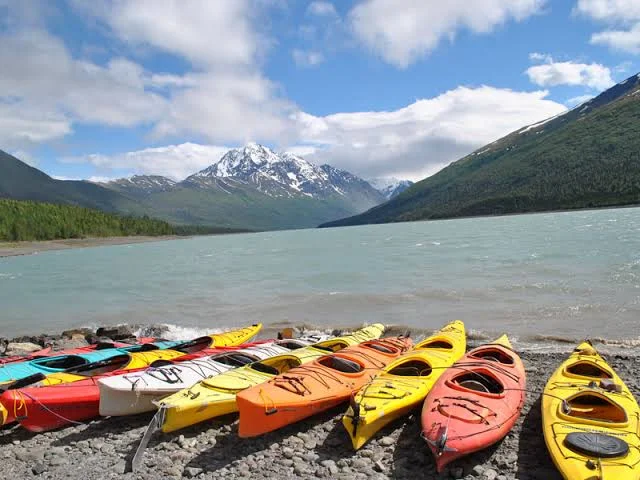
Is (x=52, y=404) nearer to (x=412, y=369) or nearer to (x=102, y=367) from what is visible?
(x=102, y=367)

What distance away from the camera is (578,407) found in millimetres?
7852

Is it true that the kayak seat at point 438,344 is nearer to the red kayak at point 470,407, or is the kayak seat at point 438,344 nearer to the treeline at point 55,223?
the red kayak at point 470,407

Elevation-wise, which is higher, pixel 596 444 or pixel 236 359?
pixel 596 444

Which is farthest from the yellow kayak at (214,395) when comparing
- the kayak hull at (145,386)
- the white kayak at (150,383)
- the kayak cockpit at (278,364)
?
the white kayak at (150,383)

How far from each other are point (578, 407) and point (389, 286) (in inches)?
858

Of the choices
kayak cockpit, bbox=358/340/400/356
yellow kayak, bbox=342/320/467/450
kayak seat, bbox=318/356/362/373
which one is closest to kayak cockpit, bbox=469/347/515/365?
yellow kayak, bbox=342/320/467/450

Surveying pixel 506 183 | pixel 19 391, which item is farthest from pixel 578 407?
pixel 506 183

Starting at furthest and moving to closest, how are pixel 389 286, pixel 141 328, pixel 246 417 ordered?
pixel 389 286 < pixel 141 328 < pixel 246 417

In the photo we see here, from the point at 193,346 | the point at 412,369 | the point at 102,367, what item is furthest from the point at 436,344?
the point at 102,367

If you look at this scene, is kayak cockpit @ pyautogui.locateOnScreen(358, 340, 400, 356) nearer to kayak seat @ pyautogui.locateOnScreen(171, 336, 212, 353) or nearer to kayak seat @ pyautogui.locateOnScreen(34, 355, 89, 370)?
kayak seat @ pyautogui.locateOnScreen(171, 336, 212, 353)

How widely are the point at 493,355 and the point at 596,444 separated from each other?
4.55 metres

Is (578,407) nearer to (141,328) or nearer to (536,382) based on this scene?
(536,382)

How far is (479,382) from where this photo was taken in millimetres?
8797

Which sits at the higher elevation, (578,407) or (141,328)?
(578,407)
